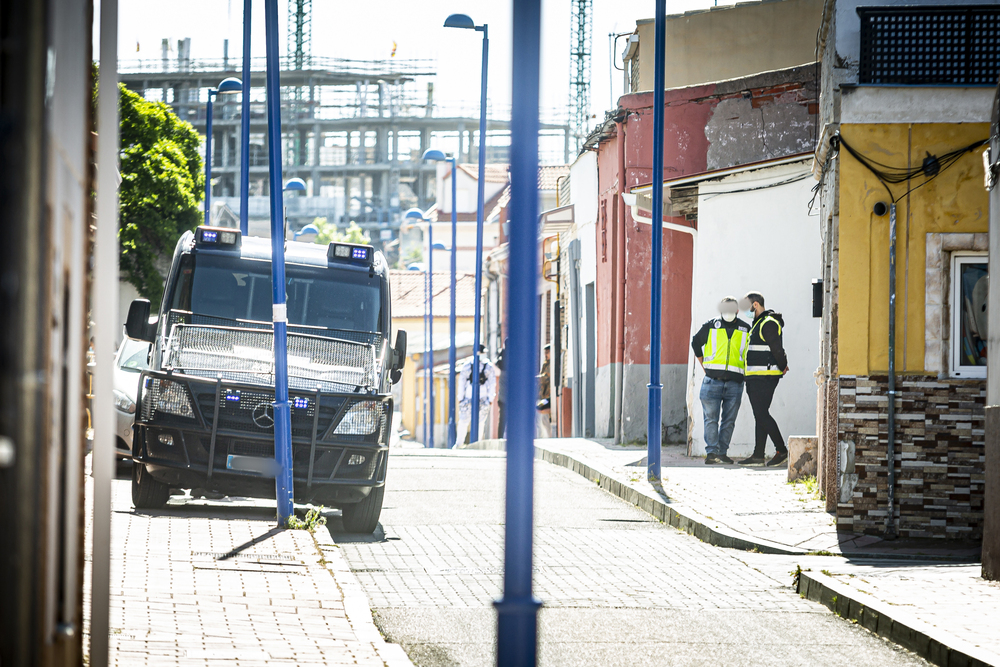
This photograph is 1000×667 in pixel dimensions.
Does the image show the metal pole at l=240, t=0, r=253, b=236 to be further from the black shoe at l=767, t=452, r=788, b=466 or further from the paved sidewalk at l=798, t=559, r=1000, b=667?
the paved sidewalk at l=798, t=559, r=1000, b=667

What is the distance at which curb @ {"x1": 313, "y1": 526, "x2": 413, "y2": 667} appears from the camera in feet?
21.3

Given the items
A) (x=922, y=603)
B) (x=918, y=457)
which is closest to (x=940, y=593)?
(x=922, y=603)

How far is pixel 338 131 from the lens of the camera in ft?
378

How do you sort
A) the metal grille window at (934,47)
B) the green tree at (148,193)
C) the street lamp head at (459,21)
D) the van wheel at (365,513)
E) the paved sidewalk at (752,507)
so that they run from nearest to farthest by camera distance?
the paved sidewalk at (752,507) → the van wheel at (365,513) → the metal grille window at (934,47) → the street lamp head at (459,21) → the green tree at (148,193)

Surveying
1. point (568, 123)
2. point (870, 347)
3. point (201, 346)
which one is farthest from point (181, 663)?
Result: point (568, 123)

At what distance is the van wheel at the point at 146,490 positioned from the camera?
11633 mm

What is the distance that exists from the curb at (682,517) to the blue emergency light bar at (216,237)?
327 centimetres

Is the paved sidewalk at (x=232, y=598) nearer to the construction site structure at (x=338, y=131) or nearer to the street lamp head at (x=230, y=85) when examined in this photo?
the street lamp head at (x=230, y=85)

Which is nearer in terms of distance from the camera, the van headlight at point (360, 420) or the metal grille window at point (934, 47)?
the van headlight at point (360, 420)

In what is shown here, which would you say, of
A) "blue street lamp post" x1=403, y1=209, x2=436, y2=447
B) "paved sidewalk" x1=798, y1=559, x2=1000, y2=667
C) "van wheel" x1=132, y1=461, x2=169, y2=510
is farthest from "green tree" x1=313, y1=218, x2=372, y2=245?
"paved sidewalk" x1=798, y1=559, x2=1000, y2=667

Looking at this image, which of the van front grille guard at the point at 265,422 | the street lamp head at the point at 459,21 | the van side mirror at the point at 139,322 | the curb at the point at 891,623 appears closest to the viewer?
the curb at the point at 891,623

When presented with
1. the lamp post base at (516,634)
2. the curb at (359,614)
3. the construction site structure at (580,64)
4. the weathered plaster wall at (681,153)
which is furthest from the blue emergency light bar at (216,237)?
the construction site structure at (580,64)

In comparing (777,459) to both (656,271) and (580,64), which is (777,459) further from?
(580,64)

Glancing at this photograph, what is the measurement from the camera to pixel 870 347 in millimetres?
11742
